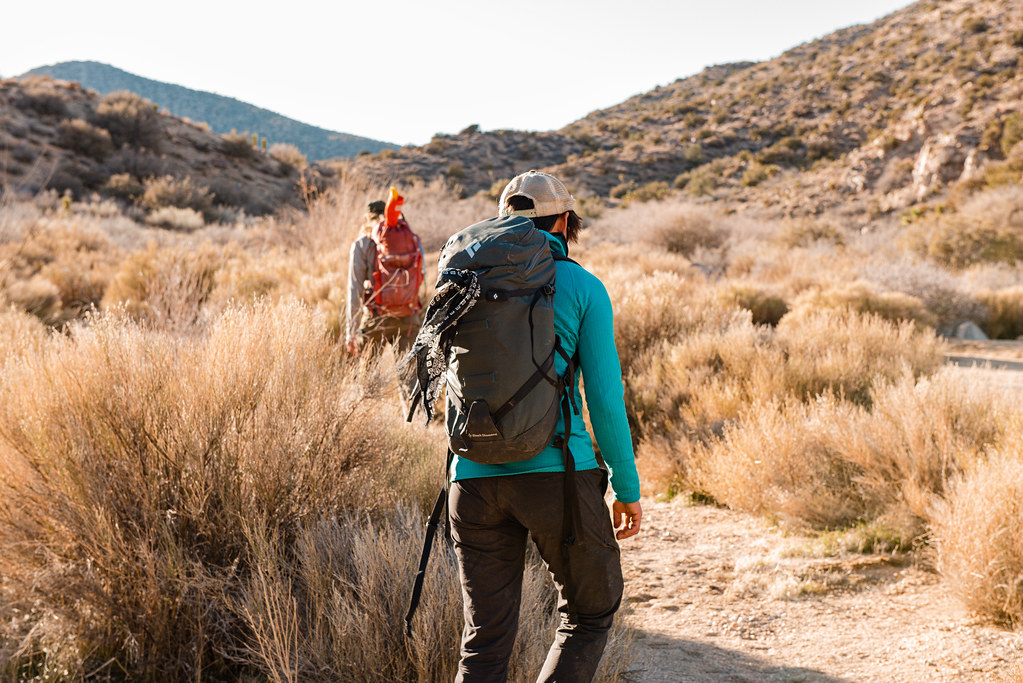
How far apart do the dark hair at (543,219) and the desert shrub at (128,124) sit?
34475 mm

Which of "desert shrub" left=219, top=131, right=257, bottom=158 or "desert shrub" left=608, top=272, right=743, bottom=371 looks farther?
"desert shrub" left=219, top=131, right=257, bottom=158

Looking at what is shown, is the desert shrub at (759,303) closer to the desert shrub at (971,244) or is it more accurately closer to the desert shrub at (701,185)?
the desert shrub at (971,244)

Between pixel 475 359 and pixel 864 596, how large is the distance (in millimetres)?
3353

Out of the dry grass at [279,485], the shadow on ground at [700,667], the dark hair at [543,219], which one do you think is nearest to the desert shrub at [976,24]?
the dry grass at [279,485]

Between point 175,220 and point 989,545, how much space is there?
75.7ft

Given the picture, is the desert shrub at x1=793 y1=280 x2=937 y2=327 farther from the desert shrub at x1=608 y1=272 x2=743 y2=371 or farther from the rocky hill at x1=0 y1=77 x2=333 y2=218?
the rocky hill at x1=0 y1=77 x2=333 y2=218

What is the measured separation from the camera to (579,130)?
54.3 m

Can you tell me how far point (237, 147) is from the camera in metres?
35.4

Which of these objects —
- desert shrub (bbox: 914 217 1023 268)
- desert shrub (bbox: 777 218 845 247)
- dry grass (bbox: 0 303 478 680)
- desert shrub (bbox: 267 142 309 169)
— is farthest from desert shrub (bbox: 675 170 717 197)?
dry grass (bbox: 0 303 478 680)

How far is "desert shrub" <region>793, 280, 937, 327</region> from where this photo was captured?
10.7 meters

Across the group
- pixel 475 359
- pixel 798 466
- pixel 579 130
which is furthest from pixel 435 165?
pixel 475 359

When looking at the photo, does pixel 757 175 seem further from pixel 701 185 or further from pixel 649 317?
pixel 649 317

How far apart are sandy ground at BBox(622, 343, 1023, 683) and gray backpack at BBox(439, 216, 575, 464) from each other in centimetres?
184

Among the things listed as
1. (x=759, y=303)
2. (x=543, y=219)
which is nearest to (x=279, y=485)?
(x=543, y=219)
